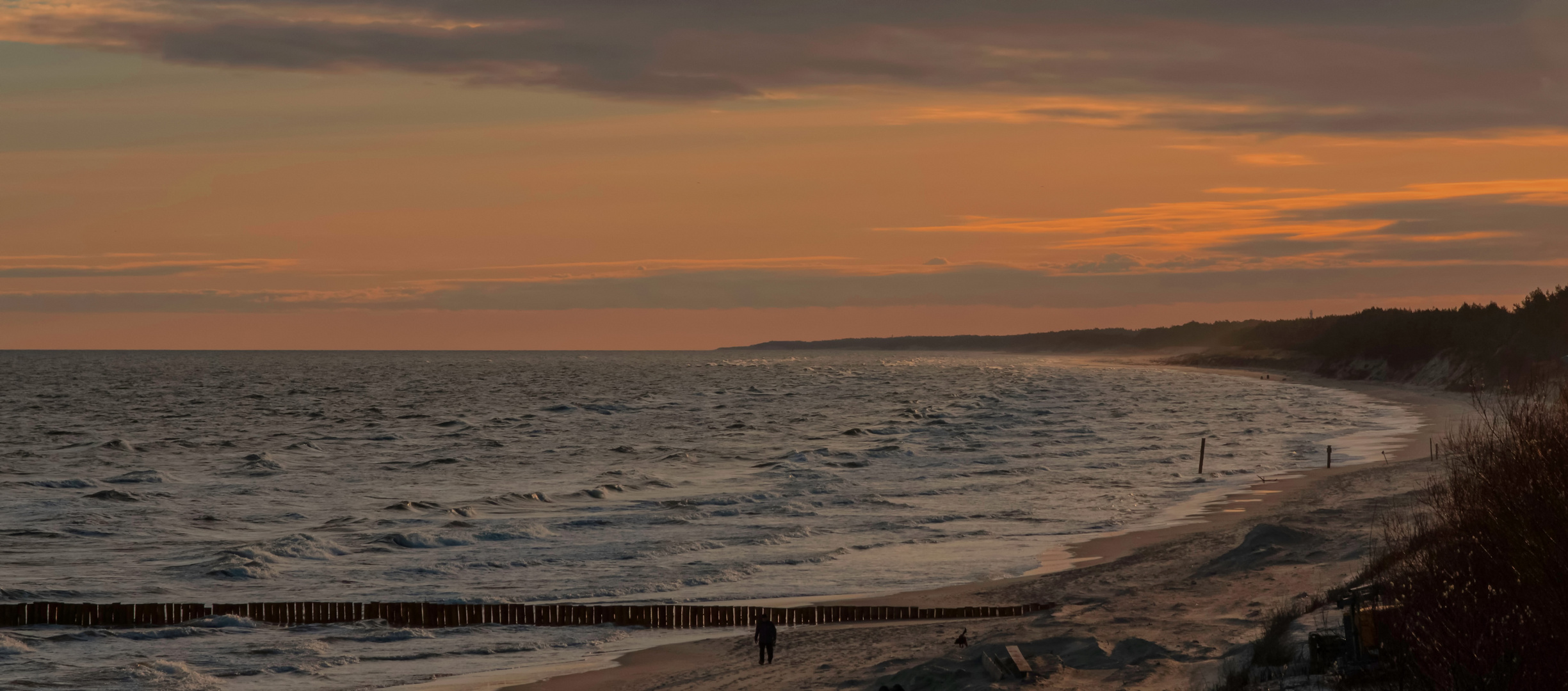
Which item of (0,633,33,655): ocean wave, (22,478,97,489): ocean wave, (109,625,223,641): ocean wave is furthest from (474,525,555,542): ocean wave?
(22,478,97,489): ocean wave

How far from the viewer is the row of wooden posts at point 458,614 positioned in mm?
21234

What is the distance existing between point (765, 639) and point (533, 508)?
22385 mm

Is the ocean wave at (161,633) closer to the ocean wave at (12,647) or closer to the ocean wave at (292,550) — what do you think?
the ocean wave at (12,647)

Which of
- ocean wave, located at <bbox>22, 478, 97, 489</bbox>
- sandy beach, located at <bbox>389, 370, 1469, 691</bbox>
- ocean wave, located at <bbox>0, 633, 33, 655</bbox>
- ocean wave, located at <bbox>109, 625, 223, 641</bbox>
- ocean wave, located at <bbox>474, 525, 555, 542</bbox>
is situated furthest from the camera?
ocean wave, located at <bbox>22, 478, 97, 489</bbox>

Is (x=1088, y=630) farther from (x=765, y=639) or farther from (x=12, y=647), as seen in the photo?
(x=12, y=647)

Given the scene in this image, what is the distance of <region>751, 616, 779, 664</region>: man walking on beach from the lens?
18.2m

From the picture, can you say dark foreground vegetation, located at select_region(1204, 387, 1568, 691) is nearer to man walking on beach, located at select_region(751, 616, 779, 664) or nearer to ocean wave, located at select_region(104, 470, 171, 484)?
man walking on beach, located at select_region(751, 616, 779, 664)

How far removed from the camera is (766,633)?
717 inches

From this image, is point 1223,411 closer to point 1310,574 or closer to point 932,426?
point 932,426

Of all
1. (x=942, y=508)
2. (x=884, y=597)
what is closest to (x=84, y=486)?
(x=942, y=508)

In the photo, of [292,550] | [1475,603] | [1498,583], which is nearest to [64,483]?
[292,550]

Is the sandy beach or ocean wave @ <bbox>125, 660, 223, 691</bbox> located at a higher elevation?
the sandy beach

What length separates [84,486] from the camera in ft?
150

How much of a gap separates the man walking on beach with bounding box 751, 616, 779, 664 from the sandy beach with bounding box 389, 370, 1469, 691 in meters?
0.17
